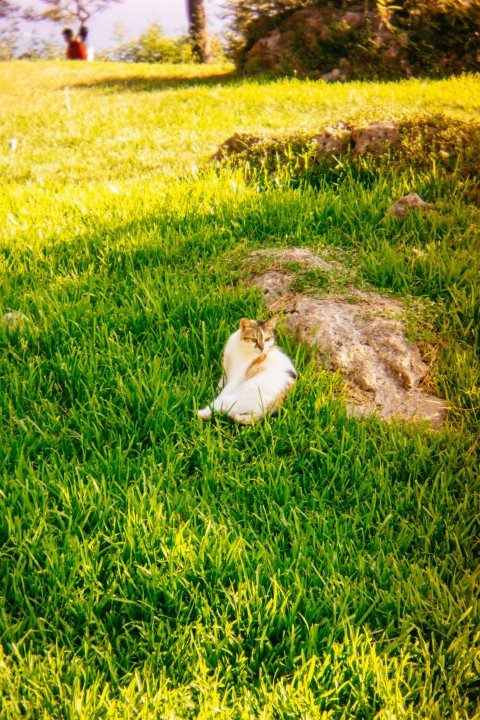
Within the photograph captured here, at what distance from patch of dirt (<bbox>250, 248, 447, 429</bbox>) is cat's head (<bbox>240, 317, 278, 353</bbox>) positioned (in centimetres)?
37

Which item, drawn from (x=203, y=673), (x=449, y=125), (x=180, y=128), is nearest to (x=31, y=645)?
(x=203, y=673)

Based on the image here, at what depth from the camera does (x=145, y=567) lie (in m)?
2.33

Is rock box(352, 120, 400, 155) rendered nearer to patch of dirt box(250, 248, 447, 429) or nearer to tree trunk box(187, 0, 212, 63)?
patch of dirt box(250, 248, 447, 429)

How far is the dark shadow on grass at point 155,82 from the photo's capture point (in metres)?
12.2

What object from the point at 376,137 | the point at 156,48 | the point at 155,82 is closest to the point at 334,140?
the point at 376,137

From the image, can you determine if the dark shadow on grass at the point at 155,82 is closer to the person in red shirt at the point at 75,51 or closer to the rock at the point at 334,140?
the rock at the point at 334,140

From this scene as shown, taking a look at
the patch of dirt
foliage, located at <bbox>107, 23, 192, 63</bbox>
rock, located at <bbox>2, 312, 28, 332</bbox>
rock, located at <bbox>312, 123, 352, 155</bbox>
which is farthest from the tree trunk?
rock, located at <bbox>2, 312, 28, 332</bbox>

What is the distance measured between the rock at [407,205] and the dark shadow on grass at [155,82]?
25.4 ft

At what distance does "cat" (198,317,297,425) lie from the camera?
3.08m

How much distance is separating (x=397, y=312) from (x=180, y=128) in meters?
6.13

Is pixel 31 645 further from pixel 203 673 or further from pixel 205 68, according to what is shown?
pixel 205 68

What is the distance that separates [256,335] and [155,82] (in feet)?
38.9

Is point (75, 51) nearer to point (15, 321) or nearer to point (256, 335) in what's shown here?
point (15, 321)

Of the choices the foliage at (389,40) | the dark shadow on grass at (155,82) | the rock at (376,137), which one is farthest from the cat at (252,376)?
the dark shadow on grass at (155,82)
